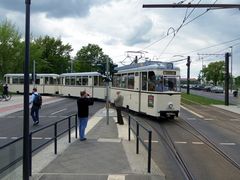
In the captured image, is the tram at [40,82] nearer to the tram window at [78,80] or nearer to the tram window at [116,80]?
the tram window at [78,80]

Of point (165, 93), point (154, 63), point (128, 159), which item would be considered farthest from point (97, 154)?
point (154, 63)

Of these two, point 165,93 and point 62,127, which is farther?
point 165,93

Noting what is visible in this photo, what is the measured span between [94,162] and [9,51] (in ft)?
177

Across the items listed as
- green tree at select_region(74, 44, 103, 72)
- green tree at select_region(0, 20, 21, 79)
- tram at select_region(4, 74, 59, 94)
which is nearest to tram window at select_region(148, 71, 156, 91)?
tram at select_region(4, 74, 59, 94)

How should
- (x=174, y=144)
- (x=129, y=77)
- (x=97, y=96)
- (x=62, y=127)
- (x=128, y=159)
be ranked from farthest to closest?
1. (x=97, y=96)
2. (x=129, y=77)
3. (x=174, y=144)
4. (x=62, y=127)
5. (x=128, y=159)

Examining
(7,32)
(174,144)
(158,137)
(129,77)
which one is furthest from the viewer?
(7,32)

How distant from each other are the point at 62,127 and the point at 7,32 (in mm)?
53322

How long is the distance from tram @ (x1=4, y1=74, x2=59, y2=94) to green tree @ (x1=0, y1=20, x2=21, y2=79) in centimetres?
286

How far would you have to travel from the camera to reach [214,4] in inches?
605

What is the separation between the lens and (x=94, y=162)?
37.1 ft

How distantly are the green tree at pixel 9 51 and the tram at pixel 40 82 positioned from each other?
286 centimetres

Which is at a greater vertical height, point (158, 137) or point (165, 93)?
point (165, 93)

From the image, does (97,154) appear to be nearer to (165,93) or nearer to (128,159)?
(128,159)

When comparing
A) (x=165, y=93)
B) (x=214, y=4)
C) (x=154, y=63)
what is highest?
(x=214, y=4)
